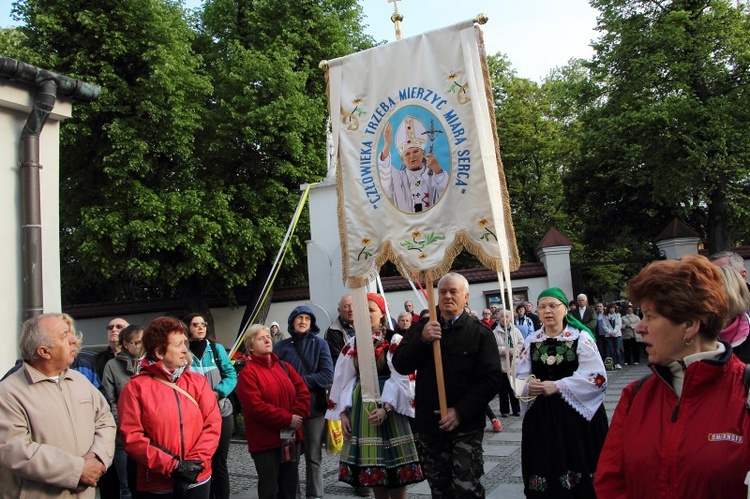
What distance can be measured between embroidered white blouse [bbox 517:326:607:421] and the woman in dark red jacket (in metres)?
1.96

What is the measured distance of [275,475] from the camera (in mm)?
5715

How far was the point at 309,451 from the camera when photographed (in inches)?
261

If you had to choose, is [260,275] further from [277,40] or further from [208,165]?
[277,40]

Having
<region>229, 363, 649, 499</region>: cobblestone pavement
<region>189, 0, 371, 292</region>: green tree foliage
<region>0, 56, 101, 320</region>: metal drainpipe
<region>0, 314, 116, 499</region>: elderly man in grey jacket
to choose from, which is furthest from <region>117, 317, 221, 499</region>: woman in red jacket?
<region>189, 0, 371, 292</region>: green tree foliage

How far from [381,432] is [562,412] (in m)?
1.41

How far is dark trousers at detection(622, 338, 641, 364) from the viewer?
19.3m

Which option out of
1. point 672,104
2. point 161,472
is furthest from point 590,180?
point 161,472

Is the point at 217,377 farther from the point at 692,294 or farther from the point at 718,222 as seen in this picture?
the point at 718,222

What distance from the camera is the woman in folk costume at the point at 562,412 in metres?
4.75

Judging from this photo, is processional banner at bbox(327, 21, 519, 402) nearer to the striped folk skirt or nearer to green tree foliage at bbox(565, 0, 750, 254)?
the striped folk skirt

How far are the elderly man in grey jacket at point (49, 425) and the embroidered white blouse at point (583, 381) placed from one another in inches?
114

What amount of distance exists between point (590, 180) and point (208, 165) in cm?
1523

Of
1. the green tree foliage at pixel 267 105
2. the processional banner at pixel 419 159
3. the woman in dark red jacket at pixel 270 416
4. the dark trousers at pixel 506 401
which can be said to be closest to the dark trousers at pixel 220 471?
the woman in dark red jacket at pixel 270 416

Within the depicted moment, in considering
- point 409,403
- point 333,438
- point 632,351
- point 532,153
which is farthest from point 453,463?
point 532,153
